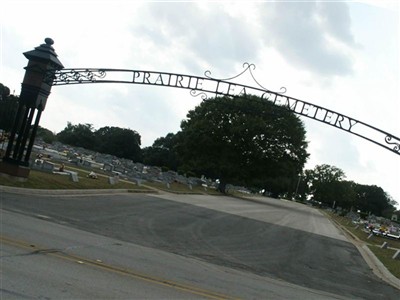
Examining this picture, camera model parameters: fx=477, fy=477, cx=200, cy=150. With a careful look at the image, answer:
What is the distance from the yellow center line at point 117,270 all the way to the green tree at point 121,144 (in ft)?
366

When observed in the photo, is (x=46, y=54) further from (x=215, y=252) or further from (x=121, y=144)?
(x=121, y=144)

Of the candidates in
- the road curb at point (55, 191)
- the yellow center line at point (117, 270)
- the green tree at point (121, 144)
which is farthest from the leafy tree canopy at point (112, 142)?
the yellow center line at point (117, 270)

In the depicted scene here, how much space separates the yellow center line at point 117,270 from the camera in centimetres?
751

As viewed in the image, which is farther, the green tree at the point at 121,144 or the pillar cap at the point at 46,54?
the green tree at the point at 121,144

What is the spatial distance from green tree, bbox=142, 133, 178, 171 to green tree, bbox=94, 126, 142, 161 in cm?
306

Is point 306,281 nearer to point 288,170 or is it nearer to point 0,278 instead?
point 0,278

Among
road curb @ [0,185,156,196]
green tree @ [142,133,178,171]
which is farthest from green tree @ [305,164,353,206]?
road curb @ [0,185,156,196]

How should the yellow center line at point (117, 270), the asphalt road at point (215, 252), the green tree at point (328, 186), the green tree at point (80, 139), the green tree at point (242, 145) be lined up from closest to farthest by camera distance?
the yellow center line at point (117, 270)
the asphalt road at point (215, 252)
the green tree at point (242, 145)
the green tree at point (80, 139)
the green tree at point (328, 186)

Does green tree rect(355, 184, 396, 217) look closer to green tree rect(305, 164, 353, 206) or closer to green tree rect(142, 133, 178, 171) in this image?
green tree rect(305, 164, 353, 206)

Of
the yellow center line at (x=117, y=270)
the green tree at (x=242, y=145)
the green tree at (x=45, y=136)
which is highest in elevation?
the green tree at (x=242, y=145)

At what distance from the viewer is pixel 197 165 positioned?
56875mm

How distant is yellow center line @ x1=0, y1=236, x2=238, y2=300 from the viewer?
7.51 meters

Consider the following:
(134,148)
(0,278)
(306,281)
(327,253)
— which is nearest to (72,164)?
(327,253)

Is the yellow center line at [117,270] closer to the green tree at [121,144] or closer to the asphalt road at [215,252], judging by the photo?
the asphalt road at [215,252]
